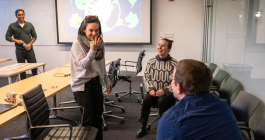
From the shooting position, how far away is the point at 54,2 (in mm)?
5355

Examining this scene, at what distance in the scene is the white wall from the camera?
5074mm

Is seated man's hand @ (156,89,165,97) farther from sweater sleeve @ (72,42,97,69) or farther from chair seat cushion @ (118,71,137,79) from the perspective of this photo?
chair seat cushion @ (118,71,137,79)

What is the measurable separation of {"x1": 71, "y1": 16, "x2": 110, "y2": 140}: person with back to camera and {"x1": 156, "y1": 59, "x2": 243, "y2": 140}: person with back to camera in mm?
950

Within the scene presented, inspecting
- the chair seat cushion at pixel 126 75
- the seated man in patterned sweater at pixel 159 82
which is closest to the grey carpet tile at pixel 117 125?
the seated man in patterned sweater at pixel 159 82

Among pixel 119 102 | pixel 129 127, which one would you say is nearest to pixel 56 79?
pixel 129 127

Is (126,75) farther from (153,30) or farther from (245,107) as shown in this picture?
(245,107)

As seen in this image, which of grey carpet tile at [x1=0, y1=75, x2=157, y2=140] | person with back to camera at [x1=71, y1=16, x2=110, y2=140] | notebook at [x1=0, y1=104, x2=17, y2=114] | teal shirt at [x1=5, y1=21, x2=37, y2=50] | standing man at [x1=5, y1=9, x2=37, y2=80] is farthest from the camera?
teal shirt at [x1=5, y1=21, x2=37, y2=50]

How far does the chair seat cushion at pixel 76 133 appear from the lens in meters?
1.72

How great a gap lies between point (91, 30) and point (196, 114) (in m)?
1.22

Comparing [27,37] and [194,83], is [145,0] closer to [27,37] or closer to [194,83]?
[27,37]

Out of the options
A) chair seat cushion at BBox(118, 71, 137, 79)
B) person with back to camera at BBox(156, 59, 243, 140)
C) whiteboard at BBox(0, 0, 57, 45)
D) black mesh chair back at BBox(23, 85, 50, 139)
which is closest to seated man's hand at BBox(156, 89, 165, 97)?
black mesh chair back at BBox(23, 85, 50, 139)

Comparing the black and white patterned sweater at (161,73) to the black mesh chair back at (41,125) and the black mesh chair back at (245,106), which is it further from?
the black mesh chair back at (41,125)

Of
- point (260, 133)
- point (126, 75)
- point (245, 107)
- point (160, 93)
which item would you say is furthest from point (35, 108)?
point (126, 75)

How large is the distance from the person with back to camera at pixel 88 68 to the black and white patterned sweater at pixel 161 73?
2.75 ft
